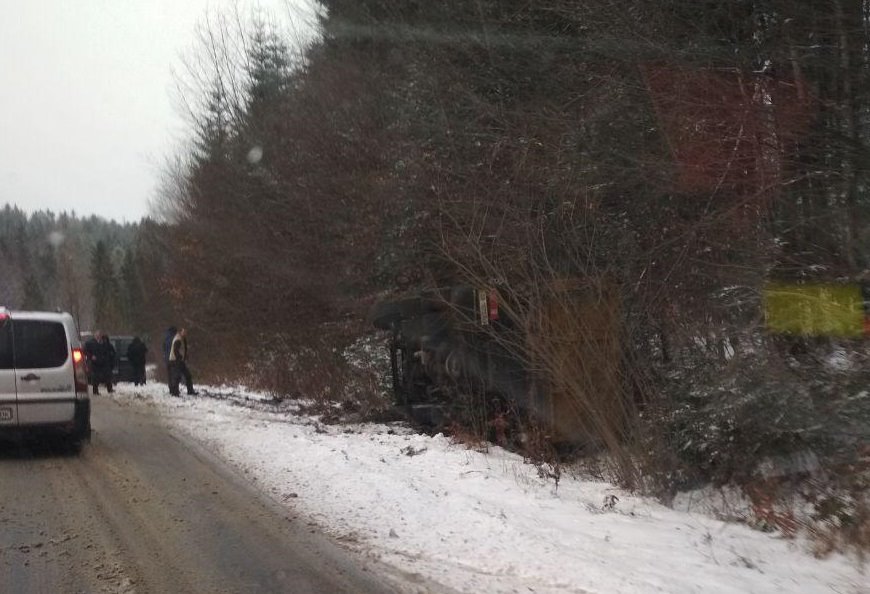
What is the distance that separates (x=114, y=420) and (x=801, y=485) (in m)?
12.1

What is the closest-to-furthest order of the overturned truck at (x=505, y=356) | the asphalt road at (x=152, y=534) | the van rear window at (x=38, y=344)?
1. the asphalt road at (x=152, y=534)
2. the overturned truck at (x=505, y=356)
3. the van rear window at (x=38, y=344)

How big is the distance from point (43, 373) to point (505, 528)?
6761 millimetres

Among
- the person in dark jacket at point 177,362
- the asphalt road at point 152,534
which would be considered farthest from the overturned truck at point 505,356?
the person in dark jacket at point 177,362

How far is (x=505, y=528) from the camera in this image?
7.07m

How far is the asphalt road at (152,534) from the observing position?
19.9ft

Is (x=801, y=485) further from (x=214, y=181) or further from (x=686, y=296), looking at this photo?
(x=214, y=181)

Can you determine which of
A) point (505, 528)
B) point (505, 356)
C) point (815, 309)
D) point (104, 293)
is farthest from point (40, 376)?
point (104, 293)

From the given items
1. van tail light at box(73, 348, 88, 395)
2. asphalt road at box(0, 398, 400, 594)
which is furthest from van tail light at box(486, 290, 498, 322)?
van tail light at box(73, 348, 88, 395)

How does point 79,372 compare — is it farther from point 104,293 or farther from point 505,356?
point 104,293

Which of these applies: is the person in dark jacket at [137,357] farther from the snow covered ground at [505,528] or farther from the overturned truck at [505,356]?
the snow covered ground at [505,528]

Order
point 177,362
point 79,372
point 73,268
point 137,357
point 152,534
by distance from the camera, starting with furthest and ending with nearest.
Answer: point 73,268 < point 137,357 < point 177,362 < point 79,372 < point 152,534

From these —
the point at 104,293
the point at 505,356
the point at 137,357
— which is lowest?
the point at 505,356

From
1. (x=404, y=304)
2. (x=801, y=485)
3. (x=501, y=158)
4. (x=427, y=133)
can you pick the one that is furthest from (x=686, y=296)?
(x=427, y=133)

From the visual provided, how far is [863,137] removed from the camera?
8.63 m
